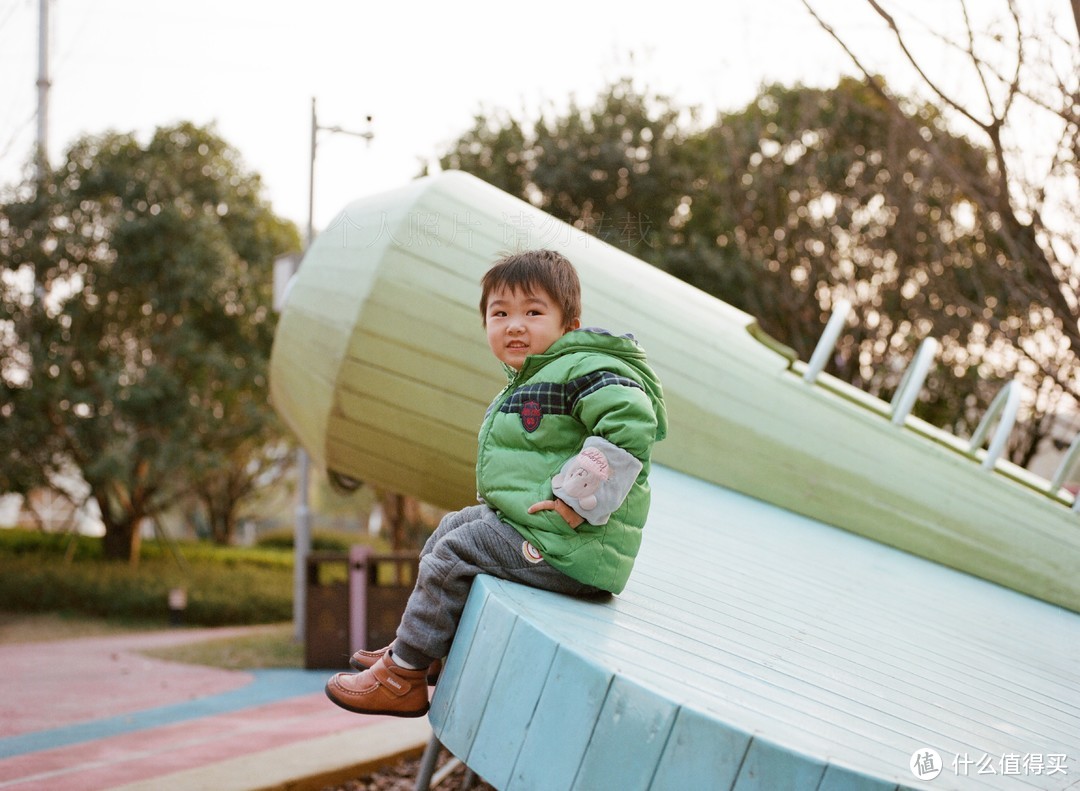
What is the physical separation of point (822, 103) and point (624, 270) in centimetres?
1268

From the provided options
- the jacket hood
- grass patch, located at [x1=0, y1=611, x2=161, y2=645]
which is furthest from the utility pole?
the jacket hood

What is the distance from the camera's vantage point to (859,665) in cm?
246

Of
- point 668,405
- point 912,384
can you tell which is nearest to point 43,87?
point 668,405

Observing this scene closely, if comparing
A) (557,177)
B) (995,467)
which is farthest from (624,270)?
(557,177)

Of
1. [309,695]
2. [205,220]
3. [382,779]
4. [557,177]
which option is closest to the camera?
[382,779]

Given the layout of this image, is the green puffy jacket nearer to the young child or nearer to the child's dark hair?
the young child

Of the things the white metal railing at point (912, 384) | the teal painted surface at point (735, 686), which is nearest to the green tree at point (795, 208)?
the white metal railing at point (912, 384)

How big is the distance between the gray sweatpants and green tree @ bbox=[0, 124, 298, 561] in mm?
15047

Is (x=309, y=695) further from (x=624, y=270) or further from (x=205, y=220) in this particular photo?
(x=205, y=220)

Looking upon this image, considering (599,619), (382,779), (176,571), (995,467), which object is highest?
(995,467)

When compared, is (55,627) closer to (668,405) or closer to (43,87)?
(43,87)

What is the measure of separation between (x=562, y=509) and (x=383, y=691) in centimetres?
59

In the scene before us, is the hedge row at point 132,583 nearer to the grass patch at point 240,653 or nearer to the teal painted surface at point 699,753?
the grass patch at point 240,653

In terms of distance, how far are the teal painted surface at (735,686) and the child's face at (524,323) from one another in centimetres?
58
